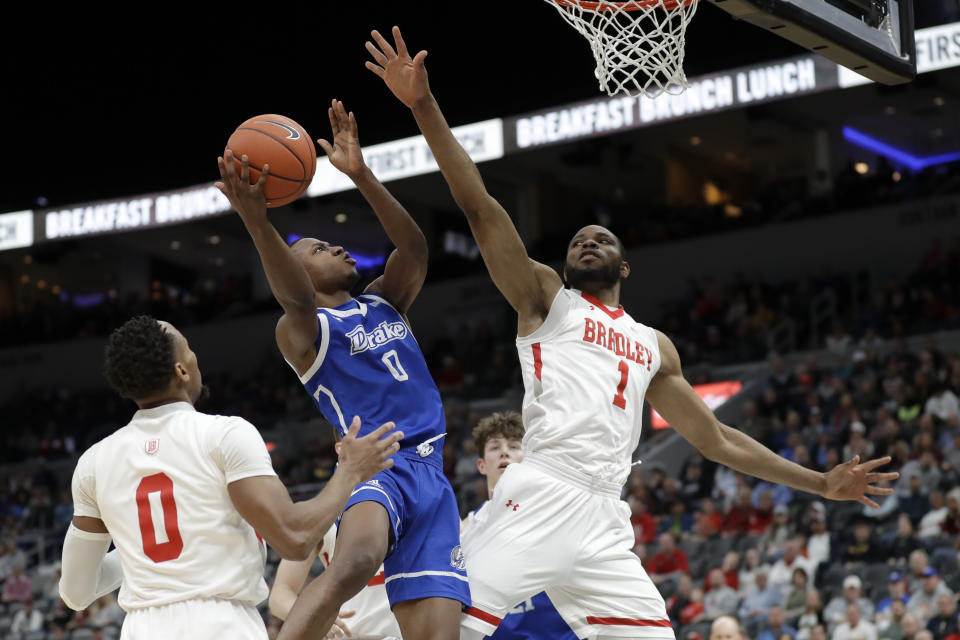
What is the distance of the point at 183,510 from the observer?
3211mm

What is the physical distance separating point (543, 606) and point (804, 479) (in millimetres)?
1190

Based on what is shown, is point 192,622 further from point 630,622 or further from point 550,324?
point 550,324

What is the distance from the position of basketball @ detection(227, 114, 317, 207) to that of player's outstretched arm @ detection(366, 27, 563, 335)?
0.41 m

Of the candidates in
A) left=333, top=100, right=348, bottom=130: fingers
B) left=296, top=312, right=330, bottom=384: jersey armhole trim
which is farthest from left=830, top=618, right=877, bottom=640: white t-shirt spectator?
left=333, top=100, right=348, bottom=130: fingers

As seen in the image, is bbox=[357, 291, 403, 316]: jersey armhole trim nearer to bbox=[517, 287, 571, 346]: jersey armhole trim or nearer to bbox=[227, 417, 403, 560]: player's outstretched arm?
bbox=[517, 287, 571, 346]: jersey armhole trim

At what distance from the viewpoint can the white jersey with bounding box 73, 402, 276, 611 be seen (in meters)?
3.20

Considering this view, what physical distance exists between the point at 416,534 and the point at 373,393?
535 mm

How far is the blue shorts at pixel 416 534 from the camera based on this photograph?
4086mm

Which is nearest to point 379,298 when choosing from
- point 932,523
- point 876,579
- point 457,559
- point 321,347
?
point 321,347

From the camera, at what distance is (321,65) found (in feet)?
68.8

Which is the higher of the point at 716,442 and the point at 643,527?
the point at 716,442

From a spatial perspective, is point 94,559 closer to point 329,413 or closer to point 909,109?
point 329,413

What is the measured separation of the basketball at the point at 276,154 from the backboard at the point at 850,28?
5.26 feet

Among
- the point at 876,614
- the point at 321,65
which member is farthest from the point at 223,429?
the point at 321,65
